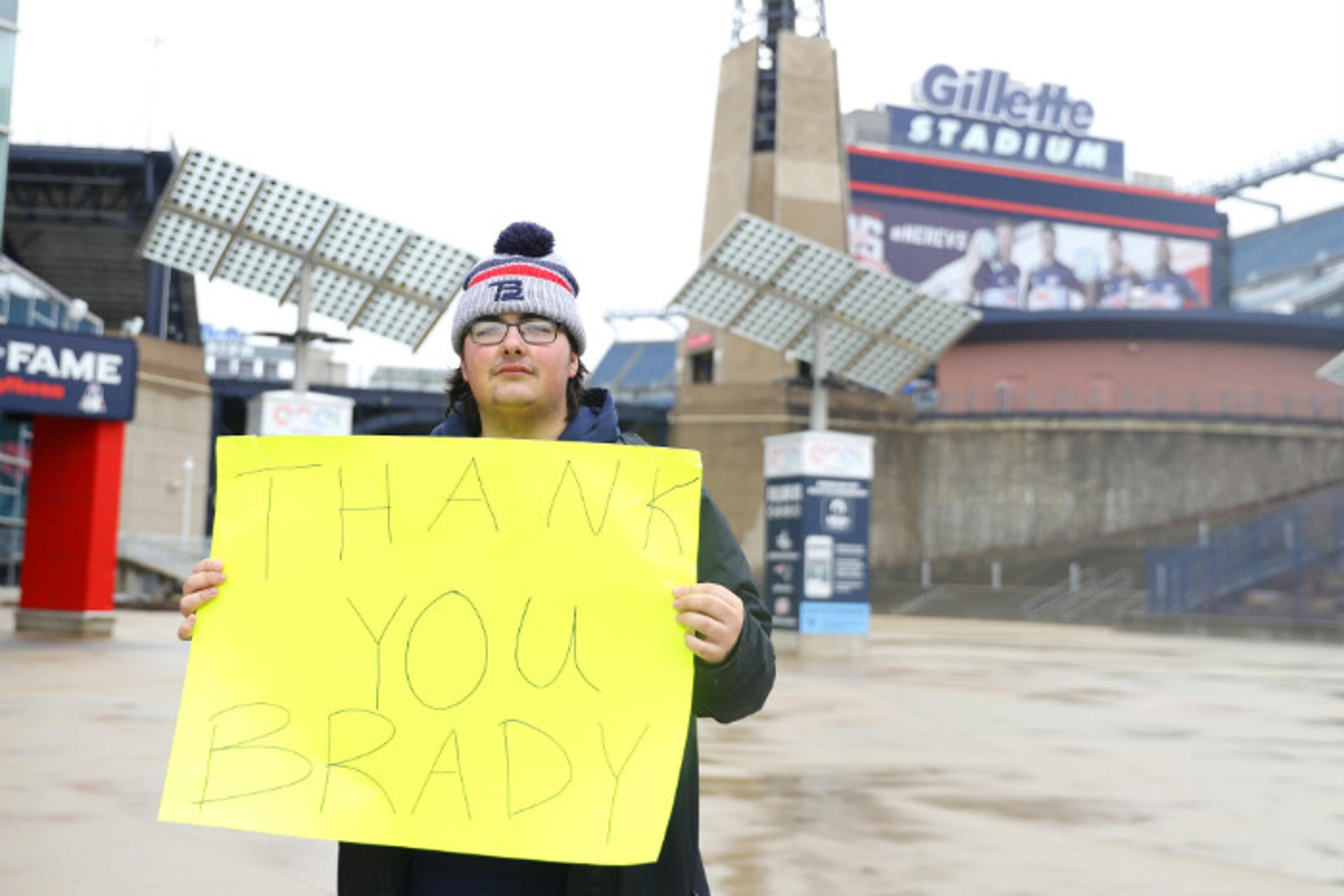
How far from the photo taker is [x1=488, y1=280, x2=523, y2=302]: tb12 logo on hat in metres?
2.59

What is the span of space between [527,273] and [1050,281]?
76.6 metres

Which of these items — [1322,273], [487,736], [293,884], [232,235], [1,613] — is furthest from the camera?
[1322,273]

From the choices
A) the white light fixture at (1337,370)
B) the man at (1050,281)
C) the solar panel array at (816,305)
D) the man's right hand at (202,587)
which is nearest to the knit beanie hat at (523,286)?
the man's right hand at (202,587)

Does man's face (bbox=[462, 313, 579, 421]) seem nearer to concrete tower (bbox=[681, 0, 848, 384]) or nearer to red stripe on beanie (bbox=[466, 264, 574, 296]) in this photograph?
red stripe on beanie (bbox=[466, 264, 574, 296])

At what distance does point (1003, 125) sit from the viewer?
3127 inches

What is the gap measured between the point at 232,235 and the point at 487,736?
69.8 feet

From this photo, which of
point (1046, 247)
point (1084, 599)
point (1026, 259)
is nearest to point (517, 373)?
point (1084, 599)

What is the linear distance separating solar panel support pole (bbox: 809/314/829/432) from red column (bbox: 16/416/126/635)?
11274mm

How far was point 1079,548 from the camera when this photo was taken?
47.5 m

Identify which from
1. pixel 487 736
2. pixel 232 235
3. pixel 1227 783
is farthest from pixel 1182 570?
pixel 487 736

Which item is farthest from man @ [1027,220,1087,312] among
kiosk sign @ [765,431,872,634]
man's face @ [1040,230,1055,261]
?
kiosk sign @ [765,431,872,634]

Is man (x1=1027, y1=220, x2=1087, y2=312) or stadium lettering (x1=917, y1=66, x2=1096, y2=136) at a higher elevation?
stadium lettering (x1=917, y1=66, x2=1096, y2=136)

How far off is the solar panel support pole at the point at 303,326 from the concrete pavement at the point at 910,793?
6090mm

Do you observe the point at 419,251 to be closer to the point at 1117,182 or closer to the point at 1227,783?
the point at 1227,783
